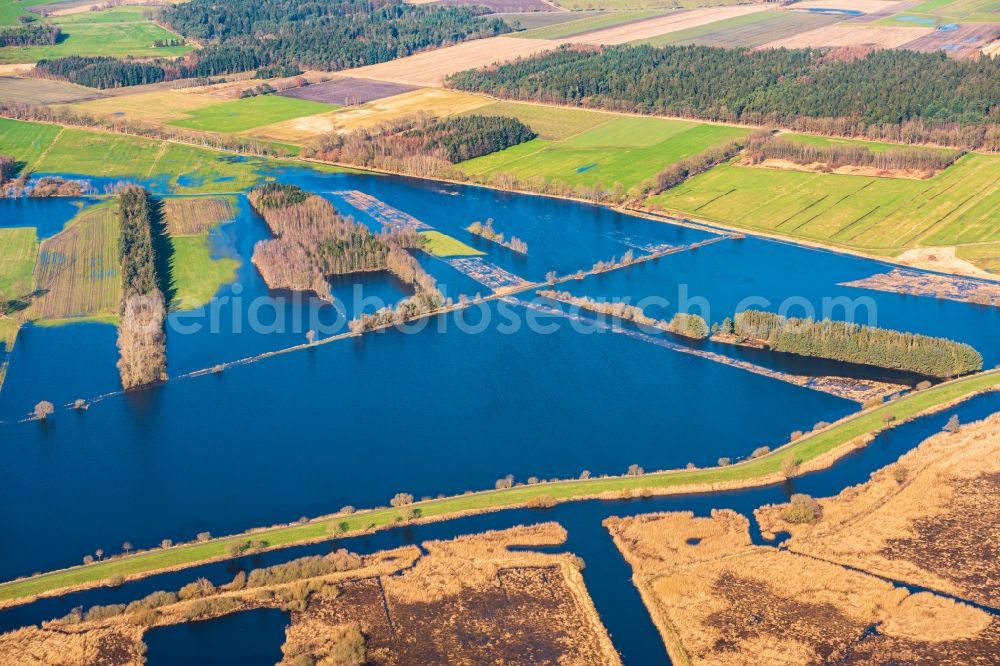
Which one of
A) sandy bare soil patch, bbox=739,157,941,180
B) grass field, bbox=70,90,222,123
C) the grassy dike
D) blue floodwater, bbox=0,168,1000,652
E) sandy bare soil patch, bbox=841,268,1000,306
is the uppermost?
grass field, bbox=70,90,222,123

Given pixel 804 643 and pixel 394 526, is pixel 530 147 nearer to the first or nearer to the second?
pixel 394 526

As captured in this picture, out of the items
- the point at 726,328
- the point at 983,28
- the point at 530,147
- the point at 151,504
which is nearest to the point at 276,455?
the point at 151,504

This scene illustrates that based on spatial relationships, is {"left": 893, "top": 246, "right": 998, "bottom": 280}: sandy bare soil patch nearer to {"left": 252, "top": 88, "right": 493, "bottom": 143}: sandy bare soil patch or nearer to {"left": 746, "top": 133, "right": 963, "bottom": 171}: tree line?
{"left": 746, "top": 133, "right": 963, "bottom": 171}: tree line

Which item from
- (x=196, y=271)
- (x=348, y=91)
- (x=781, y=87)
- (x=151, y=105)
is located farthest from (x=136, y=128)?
(x=781, y=87)

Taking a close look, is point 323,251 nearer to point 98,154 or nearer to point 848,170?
point 98,154

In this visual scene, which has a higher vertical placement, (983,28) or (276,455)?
(983,28)

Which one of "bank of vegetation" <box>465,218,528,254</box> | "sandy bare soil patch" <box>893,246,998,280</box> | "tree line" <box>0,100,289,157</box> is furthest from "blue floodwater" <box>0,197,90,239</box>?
"sandy bare soil patch" <box>893,246,998,280</box>
